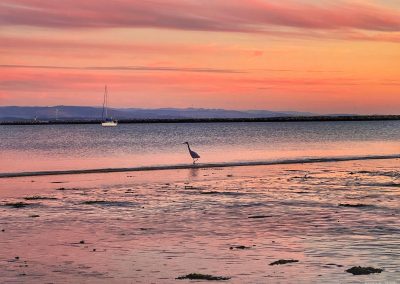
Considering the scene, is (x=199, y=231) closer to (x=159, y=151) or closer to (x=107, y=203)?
(x=107, y=203)

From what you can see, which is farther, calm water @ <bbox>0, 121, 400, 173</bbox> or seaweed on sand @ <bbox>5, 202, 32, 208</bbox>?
calm water @ <bbox>0, 121, 400, 173</bbox>

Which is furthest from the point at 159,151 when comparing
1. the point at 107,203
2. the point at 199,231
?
the point at 199,231

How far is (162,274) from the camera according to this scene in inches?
532

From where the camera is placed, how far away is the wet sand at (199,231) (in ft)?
45.2

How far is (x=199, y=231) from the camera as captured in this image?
61.1 feet

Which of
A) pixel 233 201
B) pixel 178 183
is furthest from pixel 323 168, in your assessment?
pixel 233 201

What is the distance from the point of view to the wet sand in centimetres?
1377

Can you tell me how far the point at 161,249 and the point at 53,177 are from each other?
79.3 feet

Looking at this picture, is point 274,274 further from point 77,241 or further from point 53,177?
point 53,177

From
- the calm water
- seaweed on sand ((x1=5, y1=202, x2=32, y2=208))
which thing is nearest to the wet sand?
seaweed on sand ((x1=5, y1=202, x2=32, y2=208))

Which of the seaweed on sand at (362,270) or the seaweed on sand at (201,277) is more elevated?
the seaweed on sand at (362,270)

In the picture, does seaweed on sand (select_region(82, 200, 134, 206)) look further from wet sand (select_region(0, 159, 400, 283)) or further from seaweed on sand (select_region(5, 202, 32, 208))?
seaweed on sand (select_region(5, 202, 32, 208))

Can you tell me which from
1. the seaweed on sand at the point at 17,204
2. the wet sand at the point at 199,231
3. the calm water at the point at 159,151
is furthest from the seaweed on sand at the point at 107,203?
the calm water at the point at 159,151

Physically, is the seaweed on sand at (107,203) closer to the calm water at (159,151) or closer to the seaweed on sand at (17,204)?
the seaweed on sand at (17,204)
